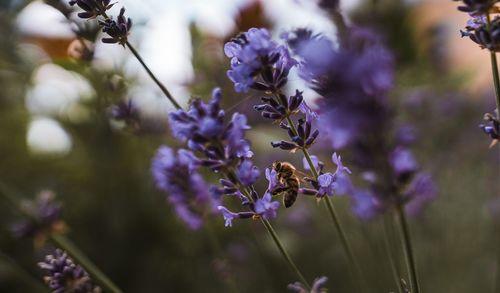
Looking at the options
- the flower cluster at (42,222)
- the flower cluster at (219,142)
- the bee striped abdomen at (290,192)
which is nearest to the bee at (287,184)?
the bee striped abdomen at (290,192)

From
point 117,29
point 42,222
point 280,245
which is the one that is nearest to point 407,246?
point 280,245

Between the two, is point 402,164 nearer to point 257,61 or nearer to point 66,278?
point 257,61

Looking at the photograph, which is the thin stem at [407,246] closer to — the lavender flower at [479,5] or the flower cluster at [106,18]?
the lavender flower at [479,5]

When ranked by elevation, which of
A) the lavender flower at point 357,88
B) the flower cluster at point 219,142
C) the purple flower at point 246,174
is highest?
the flower cluster at point 219,142

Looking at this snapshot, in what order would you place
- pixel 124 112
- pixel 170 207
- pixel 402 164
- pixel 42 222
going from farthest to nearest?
pixel 170 207 < pixel 42 222 < pixel 124 112 < pixel 402 164

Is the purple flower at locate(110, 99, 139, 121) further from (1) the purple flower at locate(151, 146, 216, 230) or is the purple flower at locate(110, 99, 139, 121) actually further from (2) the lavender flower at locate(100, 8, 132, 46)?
(2) the lavender flower at locate(100, 8, 132, 46)

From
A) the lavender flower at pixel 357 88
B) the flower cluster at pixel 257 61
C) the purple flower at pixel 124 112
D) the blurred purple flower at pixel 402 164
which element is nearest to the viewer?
the lavender flower at pixel 357 88

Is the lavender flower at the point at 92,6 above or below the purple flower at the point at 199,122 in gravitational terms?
above
